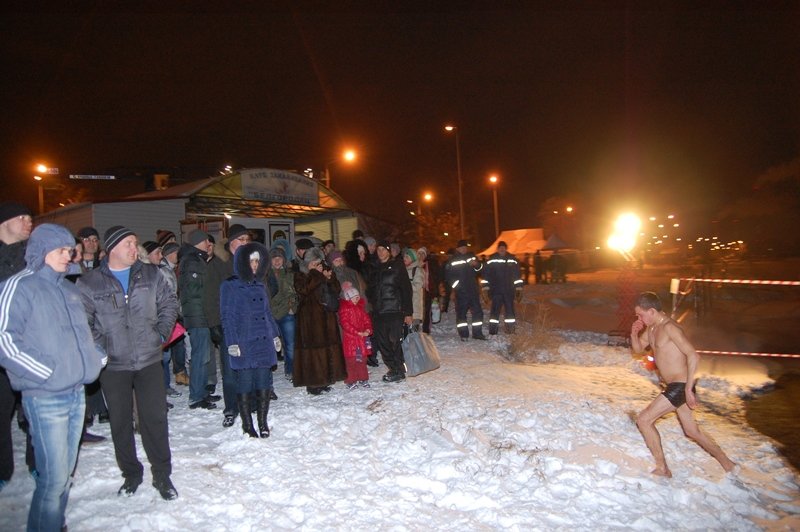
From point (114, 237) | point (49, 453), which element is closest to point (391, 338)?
point (114, 237)

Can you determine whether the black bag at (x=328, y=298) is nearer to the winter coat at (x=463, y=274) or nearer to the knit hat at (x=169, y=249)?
the knit hat at (x=169, y=249)

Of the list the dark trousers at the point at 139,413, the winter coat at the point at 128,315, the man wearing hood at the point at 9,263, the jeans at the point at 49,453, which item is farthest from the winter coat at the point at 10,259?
the jeans at the point at 49,453

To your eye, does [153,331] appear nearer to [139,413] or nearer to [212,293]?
[139,413]

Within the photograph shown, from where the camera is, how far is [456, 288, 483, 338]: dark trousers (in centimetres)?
1118

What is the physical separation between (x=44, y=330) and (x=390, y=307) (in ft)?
15.0

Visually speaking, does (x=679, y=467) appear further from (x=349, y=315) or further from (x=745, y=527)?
(x=349, y=315)

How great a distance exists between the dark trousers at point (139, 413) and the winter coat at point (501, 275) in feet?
27.4

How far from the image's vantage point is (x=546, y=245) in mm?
40750

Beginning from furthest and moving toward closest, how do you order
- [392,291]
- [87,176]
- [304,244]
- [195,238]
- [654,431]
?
[87,176] < [304,244] < [392,291] < [195,238] < [654,431]

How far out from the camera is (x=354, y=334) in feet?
23.6

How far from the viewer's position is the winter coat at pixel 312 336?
6711 mm

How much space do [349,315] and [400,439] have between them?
2.03 m

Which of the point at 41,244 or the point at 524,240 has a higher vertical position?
the point at 524,240

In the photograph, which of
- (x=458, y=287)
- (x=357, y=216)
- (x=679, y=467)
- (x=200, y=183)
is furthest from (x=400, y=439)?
(x=357, y=216)
